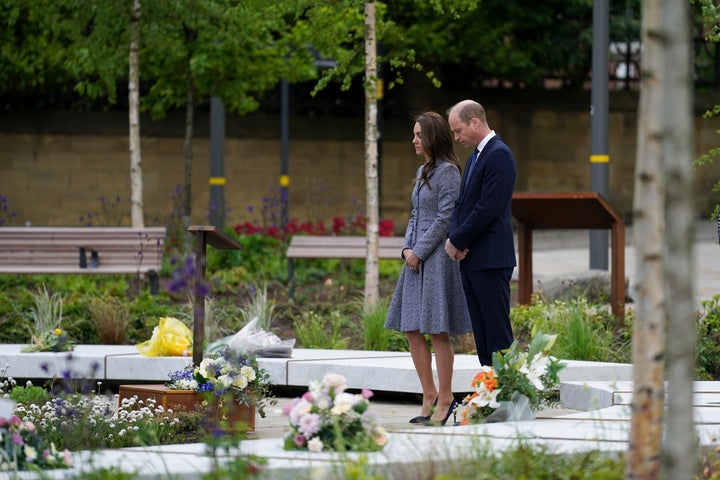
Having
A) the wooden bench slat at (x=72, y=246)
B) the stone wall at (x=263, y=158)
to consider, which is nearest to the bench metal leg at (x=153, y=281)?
the wooden bench slat at (x=72, y=246)

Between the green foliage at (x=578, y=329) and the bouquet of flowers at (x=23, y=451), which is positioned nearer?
the bouquet of flowers at (x=23, y=451)

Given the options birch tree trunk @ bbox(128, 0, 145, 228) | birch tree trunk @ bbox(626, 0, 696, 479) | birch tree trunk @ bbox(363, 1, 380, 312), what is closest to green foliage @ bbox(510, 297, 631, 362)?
birch tree trunk @ bbox(363, 1, 380, 312)

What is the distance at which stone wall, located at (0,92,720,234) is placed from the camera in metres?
23.4

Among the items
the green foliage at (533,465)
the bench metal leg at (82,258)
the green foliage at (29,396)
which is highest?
the bench metal leg at (82,258)

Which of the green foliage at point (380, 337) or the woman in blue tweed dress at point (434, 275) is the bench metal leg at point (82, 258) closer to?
the green foliage at point (380, 337)

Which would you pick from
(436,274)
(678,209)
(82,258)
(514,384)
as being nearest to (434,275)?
(436,274)

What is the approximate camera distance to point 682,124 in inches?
150

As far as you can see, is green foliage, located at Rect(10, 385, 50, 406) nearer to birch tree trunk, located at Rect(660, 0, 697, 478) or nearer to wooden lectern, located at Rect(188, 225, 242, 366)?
wooden lectern, located at Rect(188, 225, 242, 366)

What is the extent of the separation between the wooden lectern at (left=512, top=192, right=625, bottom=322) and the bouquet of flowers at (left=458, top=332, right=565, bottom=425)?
3.31 metres

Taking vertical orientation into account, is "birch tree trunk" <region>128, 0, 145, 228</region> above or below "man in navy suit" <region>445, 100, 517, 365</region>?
above

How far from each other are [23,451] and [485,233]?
286 centimetres

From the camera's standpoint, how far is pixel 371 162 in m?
10.9

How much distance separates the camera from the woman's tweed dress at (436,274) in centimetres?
698

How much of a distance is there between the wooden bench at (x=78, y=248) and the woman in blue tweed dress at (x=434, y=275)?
5.64m
